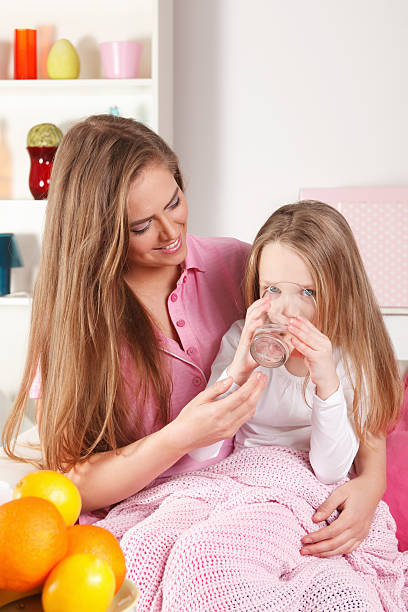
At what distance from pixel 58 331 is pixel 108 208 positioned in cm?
23

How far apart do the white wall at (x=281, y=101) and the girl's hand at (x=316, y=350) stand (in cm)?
156

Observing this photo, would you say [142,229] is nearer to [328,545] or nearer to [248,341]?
[248,341]

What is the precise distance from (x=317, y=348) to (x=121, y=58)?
5.58ft

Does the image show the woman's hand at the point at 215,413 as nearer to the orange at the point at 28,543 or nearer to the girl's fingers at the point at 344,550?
the girl's fingers at the point at 344,550

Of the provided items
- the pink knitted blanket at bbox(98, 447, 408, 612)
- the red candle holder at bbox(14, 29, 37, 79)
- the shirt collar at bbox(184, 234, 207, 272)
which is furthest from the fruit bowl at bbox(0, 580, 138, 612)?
the red candle holder at bbox(14, 29, 37, 79)

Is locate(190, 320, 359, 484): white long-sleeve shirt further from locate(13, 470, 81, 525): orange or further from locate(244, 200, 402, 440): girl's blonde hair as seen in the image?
locate(13, 470, 81, 525): orange

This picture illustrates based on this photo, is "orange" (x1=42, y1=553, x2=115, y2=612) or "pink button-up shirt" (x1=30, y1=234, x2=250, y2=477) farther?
"pink button-up shirt" (x1=30, y1=234, x2=250, y2=477)

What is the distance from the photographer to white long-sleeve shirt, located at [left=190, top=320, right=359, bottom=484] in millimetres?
1219

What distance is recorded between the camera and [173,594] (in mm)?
977

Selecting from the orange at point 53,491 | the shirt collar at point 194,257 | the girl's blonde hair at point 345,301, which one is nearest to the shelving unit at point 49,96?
the shirt collar at point 194,257

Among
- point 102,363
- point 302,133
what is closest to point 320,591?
point 102,363

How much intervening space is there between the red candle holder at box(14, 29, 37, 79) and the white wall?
1.71 ft

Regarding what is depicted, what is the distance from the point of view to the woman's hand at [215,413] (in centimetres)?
115

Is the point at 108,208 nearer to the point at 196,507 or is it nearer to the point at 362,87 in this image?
the point at 196,507
